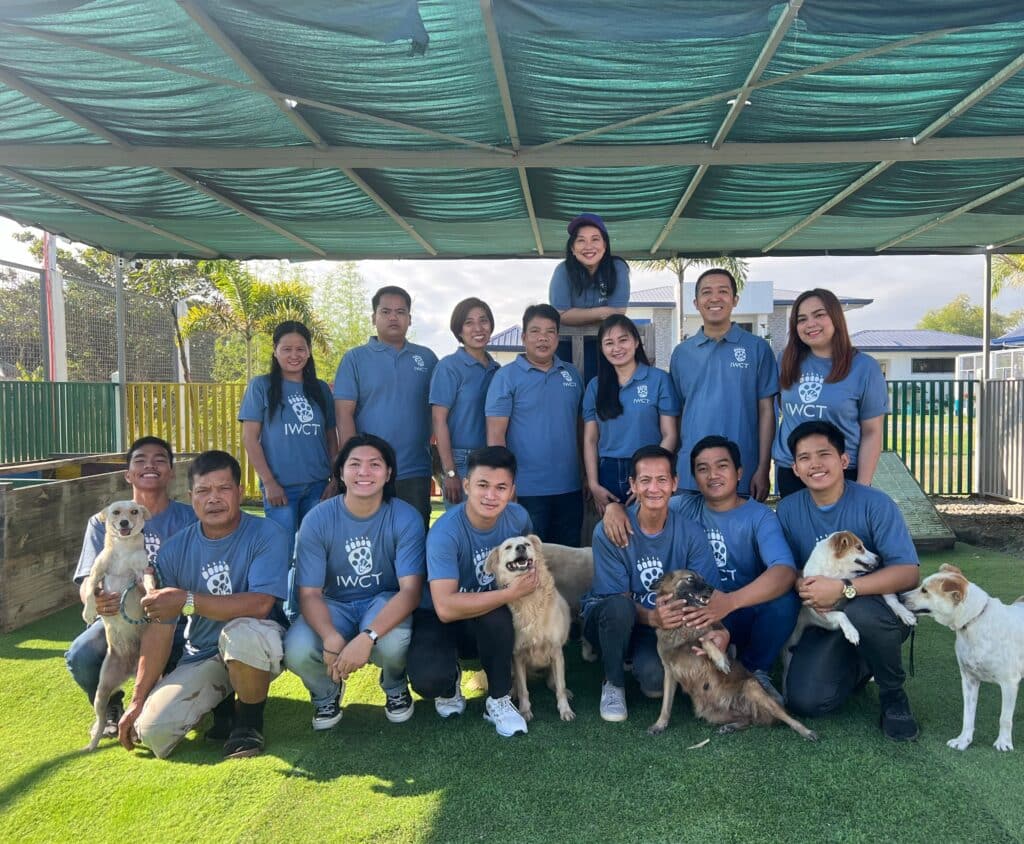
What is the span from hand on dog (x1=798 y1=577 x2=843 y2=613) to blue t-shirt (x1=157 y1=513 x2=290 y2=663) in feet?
7.92

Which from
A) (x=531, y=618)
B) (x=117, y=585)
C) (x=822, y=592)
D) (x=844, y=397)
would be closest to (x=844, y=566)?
(x=822, y=592)

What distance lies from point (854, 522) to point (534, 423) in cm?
172

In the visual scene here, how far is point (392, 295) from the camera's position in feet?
14.1

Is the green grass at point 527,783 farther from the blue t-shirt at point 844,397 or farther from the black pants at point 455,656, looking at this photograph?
the blue t-shirt at point 844,397

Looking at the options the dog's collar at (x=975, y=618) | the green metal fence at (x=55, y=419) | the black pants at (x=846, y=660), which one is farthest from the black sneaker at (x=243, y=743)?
the green metal fence at (x=55, y=419)

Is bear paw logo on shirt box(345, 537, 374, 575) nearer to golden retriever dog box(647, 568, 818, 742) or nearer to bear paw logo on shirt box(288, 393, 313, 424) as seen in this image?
bear paw logo on shirt box(288, 393, 313, 424)

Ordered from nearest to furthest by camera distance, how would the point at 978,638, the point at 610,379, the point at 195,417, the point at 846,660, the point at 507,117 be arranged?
the point at 978,638 < the point at 846,660 < the point at 610,379 < the point at 507,117 < the point at 195,417

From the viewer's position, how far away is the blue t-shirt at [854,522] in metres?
3.18

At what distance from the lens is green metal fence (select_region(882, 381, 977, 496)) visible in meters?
9.16

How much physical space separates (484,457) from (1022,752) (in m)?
2.58

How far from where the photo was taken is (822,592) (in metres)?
3.03

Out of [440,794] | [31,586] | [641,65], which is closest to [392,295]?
[641,65]

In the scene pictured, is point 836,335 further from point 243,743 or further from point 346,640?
point 243,743

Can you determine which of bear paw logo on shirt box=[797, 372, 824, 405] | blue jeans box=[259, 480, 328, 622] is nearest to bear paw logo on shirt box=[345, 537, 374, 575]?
blue jeans box=[259, 480, 328, 622]
